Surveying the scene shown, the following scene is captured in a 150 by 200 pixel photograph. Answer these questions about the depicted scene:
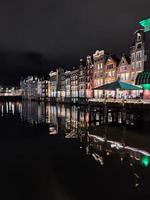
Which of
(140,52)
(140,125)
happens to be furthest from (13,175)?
(140,52)

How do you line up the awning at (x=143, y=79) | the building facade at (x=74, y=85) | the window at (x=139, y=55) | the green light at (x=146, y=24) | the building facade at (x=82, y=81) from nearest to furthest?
the awning at (x=143, y=79)
the green light at (x=146, y=24)
the window at (x=139, y=55)
the building facade at (x=82, y=81)
the building facade at (x=74, y=85)

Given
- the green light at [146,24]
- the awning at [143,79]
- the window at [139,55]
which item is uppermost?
the green light at [146,24]

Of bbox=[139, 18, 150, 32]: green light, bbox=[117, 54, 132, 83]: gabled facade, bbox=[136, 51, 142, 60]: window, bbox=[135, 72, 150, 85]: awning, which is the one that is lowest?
bbox=[135, 72, 150, 85]: awning

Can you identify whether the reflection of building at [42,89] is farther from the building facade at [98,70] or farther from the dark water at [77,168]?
the dark water at [77,168]

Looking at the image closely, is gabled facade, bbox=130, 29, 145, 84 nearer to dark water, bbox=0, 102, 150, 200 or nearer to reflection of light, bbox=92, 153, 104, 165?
dark water, bbox=0, 102, 150, 200

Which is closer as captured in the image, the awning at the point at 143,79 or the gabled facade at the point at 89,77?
the awning at the point at 143,79

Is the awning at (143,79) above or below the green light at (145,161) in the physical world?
above

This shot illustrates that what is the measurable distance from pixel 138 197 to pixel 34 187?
18.6 ft

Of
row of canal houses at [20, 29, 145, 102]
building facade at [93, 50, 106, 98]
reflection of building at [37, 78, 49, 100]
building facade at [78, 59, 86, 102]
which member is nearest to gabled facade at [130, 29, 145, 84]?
row of canal houses at [20, 29, 145, 102]

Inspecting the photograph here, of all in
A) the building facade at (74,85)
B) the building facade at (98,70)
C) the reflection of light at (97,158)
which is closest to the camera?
the reflection of light at (97,158)

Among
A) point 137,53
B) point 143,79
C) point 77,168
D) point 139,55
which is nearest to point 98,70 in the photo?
point 137,53

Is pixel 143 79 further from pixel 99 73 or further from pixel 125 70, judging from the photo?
pixel 99 73

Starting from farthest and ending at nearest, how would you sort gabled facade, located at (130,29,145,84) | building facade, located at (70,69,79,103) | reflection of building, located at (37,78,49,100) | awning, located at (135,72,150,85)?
reflection of building, located at (37,78,49,100)
building facade, located at (70,69,79,103)
gabled facade, located at (130,29,145,84)
awning, located at (135,72,150,85)

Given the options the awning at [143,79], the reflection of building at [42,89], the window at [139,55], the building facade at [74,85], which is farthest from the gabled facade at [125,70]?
the reflection of building at [42,89]
